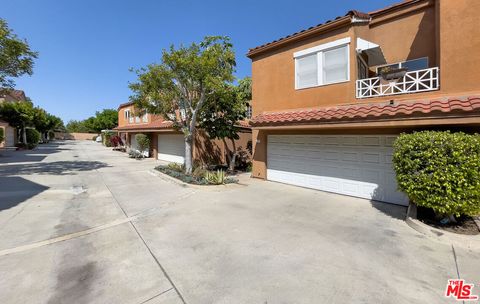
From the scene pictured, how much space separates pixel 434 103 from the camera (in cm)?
596

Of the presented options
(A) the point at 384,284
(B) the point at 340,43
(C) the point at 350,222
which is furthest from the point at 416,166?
(B) the point at 340,43

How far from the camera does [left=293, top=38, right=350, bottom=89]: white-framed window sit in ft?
27.9

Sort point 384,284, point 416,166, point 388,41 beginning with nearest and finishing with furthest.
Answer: point 384,284, point 416,166, point 388,41

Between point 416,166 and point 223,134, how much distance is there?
29.2 feet

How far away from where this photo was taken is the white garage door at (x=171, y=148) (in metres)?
17.0

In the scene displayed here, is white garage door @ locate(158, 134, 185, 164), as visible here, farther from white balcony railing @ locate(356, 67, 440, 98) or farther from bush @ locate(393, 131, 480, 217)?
bush @ locate(393, 131, 480, 217)

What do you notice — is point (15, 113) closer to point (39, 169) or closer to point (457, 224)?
point (39, 169)

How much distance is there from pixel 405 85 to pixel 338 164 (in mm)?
3359

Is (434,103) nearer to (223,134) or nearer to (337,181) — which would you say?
(337,181)

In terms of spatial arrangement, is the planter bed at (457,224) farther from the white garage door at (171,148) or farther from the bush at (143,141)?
the bush at (143,141)

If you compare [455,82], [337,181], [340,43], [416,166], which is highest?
[340,43]

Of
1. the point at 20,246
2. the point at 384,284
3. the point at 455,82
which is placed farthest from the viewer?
the point at 455,82

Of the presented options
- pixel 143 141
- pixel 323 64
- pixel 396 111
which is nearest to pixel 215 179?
pixel 323 64

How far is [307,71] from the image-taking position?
9.60 m
